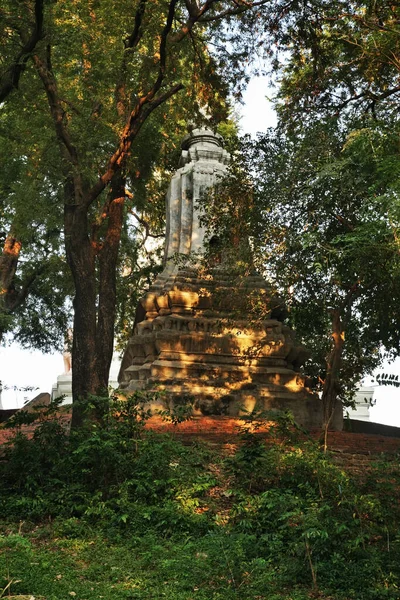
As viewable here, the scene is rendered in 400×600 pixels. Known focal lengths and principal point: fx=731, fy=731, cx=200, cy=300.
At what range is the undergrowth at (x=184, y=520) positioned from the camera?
15.8 feet

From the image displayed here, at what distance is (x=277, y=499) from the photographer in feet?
19.5

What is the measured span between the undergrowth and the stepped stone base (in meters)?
3.30

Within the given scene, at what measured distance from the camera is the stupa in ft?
35.9

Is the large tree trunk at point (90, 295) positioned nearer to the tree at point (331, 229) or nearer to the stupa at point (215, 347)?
the stupa at point (215, 347)

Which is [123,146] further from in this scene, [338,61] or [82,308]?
[338,61]

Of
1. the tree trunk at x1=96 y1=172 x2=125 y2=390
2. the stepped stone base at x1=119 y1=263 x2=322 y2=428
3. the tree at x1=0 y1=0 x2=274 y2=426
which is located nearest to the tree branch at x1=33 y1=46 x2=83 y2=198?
the tree at x1=0 y1=0 x2=274 y2=426

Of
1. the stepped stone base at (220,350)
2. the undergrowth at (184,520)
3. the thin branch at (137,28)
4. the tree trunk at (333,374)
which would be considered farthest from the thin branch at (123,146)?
the tree trunk at (333,374)

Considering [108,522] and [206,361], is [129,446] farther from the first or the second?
[206,361]

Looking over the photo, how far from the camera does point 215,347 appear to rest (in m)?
11.5

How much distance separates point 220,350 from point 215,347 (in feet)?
0.30

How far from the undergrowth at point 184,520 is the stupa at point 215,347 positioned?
3333mm

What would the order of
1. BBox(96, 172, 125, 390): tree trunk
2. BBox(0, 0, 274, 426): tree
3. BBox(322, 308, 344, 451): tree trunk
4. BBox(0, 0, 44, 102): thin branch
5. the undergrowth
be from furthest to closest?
BBox(322, 308, 344, 451): tree trunk
BBox(96, 172, 125, 390): tree trunk
BBox(0, 0, 274, 426): tree
BBox(0, 0, 44, 102): thin branch
the undergrowth

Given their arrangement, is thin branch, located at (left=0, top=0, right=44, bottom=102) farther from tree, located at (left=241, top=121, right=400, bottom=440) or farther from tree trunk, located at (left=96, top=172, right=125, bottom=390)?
tree, located at (left=241, top=121, right=400, bottom=440)

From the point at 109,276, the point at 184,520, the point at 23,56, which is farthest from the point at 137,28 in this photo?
the point at 184,520
